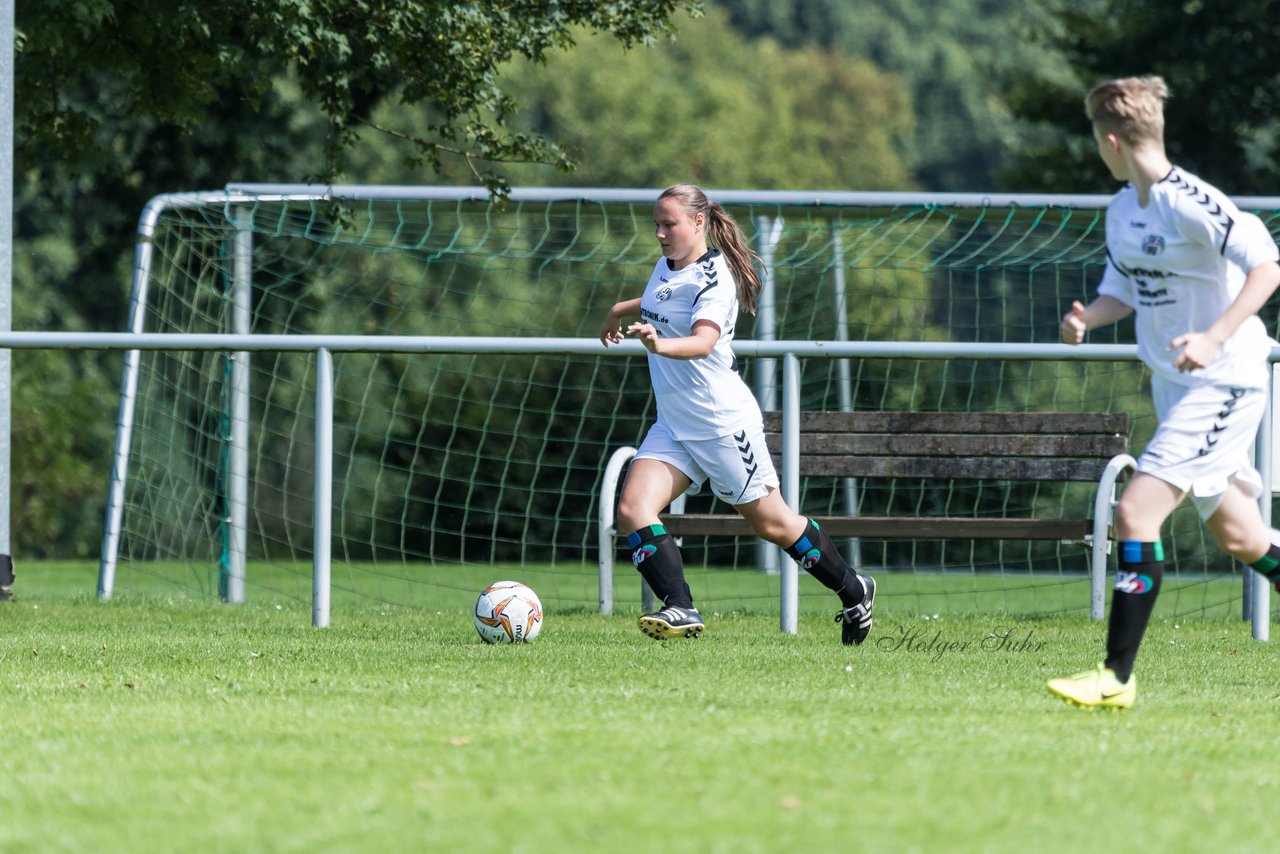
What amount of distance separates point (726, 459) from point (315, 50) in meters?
3.64

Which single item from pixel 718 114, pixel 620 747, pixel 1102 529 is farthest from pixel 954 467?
pixel 718 114

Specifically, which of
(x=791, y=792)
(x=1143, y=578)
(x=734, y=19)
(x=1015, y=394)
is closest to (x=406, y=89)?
(x=1143, y=578)

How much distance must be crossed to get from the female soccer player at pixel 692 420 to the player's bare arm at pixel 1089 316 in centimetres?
152

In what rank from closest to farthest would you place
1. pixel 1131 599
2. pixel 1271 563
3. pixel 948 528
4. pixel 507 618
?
pixel 1131 599
pixel 1271 563
pixel 507 618
pixel 948 528

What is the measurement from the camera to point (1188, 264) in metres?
4.86

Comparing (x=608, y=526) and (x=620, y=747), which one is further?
(x=608, y=526)

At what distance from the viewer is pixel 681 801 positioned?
11.5 feet

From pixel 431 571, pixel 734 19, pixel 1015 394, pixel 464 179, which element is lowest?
pixel 431 571

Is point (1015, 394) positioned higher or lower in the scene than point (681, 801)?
higher

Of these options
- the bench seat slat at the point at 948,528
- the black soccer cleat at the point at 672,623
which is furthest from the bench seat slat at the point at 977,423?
the black soccer cleat at the point at 672,623

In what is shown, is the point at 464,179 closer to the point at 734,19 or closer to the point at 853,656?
the point at 853,656

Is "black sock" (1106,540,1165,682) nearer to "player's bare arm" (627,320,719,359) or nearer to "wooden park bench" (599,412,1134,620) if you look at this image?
"player's bare arm" (627,320,719,359)

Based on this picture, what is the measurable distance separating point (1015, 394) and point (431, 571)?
18.9 ft

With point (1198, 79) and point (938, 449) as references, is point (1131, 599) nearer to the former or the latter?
point (938, 449)
